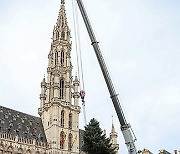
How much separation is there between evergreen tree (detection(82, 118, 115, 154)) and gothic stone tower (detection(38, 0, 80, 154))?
50938 mm

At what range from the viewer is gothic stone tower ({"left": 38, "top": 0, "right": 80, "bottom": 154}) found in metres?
106

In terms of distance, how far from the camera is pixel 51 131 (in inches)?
4158

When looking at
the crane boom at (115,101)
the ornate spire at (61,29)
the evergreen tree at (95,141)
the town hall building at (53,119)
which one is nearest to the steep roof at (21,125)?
the town hall building at (53,119)

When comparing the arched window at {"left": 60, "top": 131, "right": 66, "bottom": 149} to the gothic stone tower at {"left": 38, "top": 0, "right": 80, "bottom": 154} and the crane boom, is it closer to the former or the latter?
the gothic stone tower at {"left": 38, "top": 0, "right": 80, "bottom": 154}

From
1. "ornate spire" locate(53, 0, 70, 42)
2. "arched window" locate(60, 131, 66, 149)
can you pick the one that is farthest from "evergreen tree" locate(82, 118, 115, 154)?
"ornate spire" locate(53, 0, 70, 42)

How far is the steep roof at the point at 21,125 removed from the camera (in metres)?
99.8

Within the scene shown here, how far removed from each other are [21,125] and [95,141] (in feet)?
185

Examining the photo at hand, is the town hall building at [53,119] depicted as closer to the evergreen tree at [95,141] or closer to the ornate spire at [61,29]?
the ornate spire at [61,29]

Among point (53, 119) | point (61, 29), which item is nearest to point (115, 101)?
point (53, 119)

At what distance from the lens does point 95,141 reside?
2051 inches

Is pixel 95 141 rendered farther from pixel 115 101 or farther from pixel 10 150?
pixel 10 150

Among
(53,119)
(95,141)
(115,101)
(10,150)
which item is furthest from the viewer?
(53,119)

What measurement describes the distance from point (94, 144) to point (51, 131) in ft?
183

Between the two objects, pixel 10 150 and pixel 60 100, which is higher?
pixel 60 100
